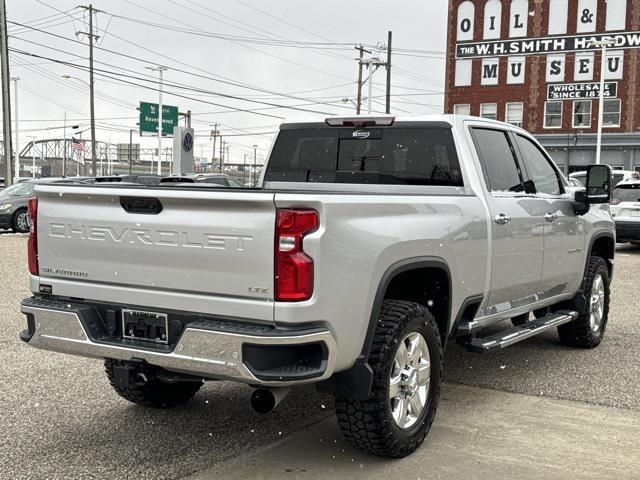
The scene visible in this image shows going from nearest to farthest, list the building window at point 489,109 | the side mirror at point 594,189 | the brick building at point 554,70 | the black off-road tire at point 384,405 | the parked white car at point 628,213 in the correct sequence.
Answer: the black off-road tire at point 384,405
the side mirror at point 594,189
the parked white car at point 628,213
the brick building at point 554,70
the building window at point 489,109

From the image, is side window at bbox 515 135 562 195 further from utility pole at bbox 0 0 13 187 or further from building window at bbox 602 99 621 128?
building window at bbox 602 99 621 128

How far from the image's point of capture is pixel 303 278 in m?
3.34

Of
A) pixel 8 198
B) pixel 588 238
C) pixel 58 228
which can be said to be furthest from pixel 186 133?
pixel 58 228

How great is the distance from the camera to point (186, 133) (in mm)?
18750

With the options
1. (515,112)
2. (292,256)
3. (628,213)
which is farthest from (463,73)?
(292,256)

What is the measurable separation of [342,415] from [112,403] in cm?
192

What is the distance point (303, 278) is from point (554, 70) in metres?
46.2

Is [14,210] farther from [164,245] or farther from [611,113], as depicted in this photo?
[611,113]

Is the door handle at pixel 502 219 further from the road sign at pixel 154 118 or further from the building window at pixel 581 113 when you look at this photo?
the road sign at pixel 154 118

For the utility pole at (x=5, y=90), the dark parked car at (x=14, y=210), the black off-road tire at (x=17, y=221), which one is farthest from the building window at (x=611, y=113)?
the black off-road tire at (x=17, y=221)

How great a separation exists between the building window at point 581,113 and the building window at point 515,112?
3.24 meters

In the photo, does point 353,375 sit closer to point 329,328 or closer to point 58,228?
point 329,328

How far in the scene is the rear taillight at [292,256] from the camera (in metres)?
3.33

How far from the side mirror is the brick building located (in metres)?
38.6
